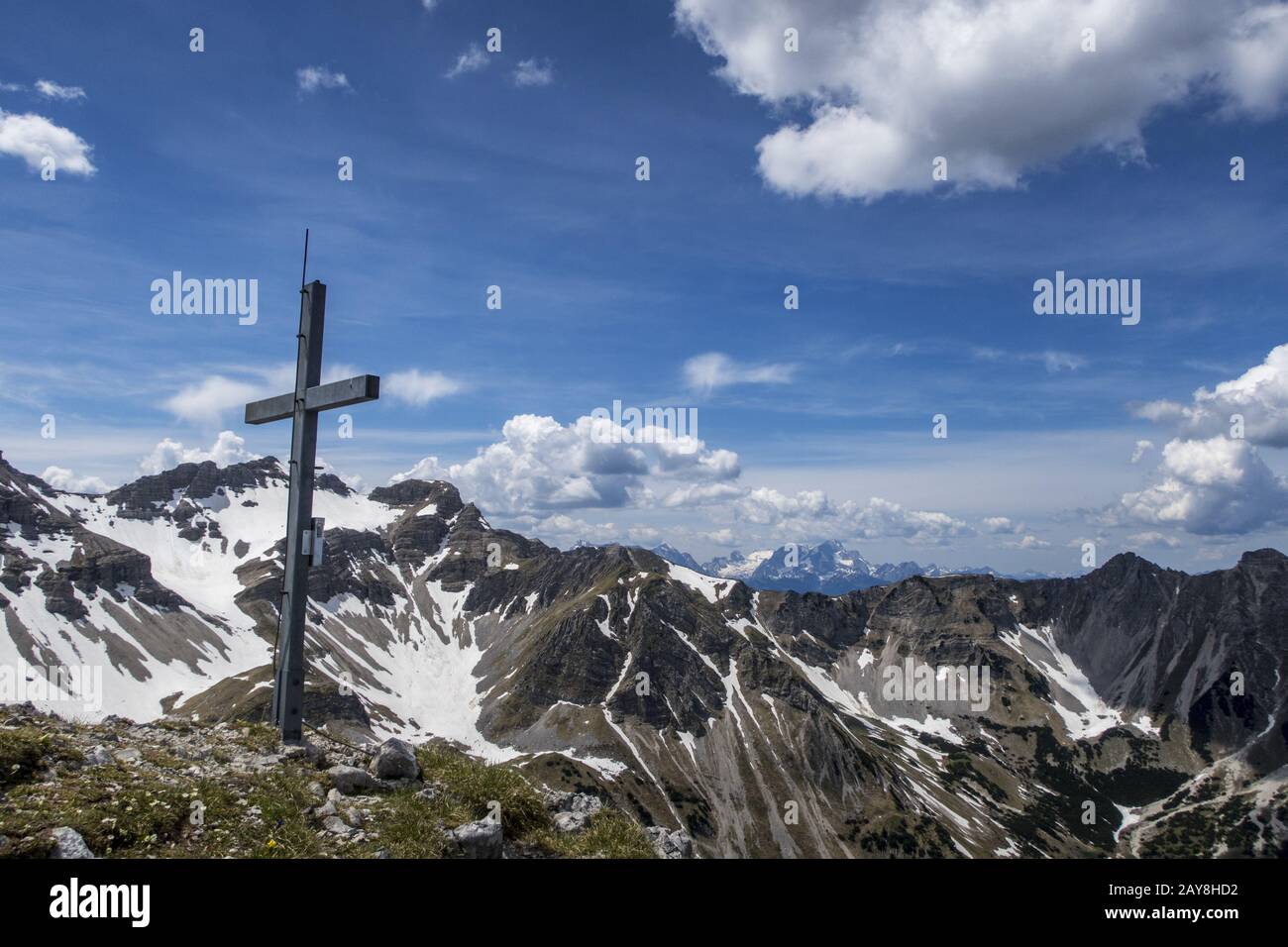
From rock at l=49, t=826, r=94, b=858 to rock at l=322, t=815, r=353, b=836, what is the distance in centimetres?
288

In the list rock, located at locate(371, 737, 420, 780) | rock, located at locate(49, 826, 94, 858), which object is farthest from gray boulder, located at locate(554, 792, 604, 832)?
rock, located at locate(49, 826, 94, 858)

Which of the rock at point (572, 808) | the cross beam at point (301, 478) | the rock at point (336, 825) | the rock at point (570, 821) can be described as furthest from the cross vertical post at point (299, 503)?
the rock at point (570, 821)

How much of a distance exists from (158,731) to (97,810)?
6.69 meters

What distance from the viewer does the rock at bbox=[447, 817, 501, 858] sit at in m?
10.5

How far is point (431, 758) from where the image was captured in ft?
47.4

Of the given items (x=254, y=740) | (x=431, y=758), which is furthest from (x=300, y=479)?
(x=431, y=758)

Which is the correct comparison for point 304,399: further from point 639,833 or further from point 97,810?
point 639,833

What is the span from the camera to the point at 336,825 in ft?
35.1

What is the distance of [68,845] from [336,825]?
3.22 meters

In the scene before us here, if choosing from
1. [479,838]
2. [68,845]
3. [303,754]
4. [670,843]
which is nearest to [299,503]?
[303,754]

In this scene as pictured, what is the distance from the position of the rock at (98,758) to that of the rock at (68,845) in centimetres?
349

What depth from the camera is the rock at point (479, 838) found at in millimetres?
10477

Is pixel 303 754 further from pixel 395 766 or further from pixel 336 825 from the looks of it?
pixel 336 825
